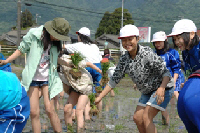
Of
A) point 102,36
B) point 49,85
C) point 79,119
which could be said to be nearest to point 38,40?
point 49,85

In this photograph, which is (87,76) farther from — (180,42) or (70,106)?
(180,42)

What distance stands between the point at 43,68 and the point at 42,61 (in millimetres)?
118

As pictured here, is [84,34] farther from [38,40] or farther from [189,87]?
[189,87]

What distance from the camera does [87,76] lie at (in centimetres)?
662

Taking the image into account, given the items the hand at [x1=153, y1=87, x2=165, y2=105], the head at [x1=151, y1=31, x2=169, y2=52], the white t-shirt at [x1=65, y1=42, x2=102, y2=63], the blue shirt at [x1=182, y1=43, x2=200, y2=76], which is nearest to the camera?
the blue shirt at [x1=182, y1=43, x2=200, y2=76]

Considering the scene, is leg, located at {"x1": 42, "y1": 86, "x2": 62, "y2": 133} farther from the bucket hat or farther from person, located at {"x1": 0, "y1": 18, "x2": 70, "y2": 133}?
the bucket hat

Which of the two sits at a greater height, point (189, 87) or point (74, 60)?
point (189, 87)

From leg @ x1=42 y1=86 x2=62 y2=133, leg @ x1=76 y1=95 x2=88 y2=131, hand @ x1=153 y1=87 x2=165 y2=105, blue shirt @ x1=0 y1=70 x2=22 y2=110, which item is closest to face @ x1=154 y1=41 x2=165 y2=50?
leg @ x1=76 y1=95 x2=88 y2=131

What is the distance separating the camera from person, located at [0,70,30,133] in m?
3.27

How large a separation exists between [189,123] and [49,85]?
3.08m

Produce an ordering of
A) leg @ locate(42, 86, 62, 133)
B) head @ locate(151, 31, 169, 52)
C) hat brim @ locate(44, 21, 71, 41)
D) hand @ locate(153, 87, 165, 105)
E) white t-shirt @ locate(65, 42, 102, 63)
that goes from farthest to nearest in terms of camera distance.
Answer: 1. head @ locate(151, 31, 169, 52)
2. white t-shirt @ locate(65, 42, 102, 63)
3. leg @ locate(42, 86, 62, 133)
4. hat brim @ locate(44, 21, 71, 41)
5. hand @ locate(153, 87, 165, 105)

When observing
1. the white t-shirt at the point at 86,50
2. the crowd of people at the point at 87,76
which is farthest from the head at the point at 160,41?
the white t-shirt at the point at 86,50

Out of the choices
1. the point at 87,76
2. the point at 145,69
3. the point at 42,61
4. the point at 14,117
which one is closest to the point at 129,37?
the point at 145,69

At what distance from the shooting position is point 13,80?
3.43 metres
